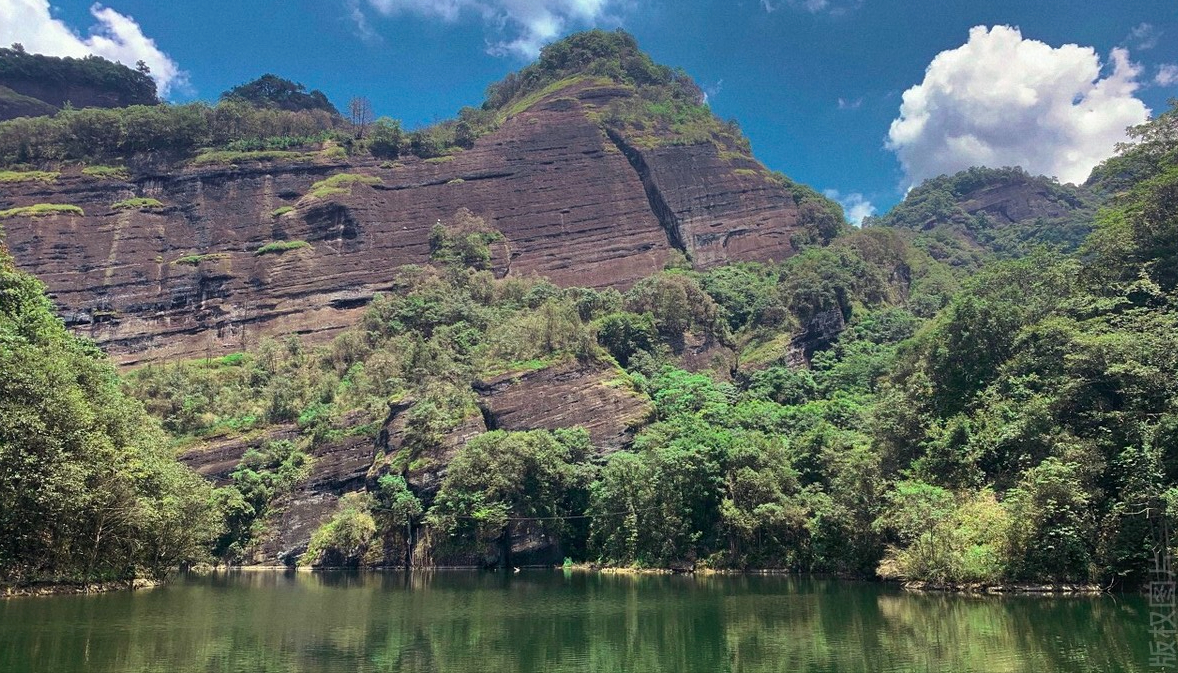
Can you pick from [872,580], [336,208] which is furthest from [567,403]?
[336,208]

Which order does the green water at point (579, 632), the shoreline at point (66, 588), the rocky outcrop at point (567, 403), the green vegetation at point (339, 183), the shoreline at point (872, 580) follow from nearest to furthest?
1. the green water at point (579, 632)
2. the shoreline at point (66, 588)
3. the shoreline at point (872, 580)
4. the rocky outcrop at point (567, 403)
5. the green vegetation at point (339, 183)

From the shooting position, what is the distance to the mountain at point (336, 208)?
78.7 meters

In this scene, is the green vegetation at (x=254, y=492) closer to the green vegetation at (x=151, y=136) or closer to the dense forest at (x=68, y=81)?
the green vegetation at (x=151, y=136)

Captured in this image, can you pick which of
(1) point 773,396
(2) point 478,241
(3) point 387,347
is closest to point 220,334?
(3) point 387,347

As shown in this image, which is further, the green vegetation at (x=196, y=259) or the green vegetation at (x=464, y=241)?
the green vegetation at (x=464, y=241)

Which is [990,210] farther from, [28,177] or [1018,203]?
[28,177]

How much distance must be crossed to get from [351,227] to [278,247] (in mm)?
7805

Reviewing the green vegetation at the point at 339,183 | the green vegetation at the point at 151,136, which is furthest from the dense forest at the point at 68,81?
the green vegetation at the point at 339,183

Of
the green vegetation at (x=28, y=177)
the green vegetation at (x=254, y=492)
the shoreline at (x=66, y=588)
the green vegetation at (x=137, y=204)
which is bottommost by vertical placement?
the shoreline at (x=66, y=588)

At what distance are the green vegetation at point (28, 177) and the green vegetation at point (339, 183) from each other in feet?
83.8

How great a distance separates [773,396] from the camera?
208ft

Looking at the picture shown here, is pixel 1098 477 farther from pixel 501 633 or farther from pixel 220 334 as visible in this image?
pixel 220 334

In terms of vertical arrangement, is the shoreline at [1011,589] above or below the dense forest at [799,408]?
below

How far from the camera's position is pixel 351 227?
85.6m
